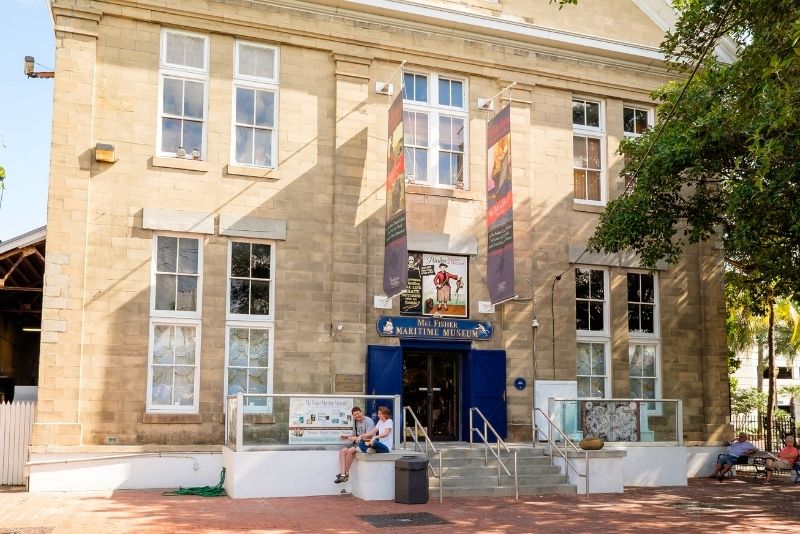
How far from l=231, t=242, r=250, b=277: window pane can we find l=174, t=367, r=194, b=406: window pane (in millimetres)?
2157

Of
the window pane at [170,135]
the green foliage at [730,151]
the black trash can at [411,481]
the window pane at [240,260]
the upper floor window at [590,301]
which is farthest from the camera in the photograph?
the upper floor window at [590,301]

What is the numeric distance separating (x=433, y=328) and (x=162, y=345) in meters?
5.57

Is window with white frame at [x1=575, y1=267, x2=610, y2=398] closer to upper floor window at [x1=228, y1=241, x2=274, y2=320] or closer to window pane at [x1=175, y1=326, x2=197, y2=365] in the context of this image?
upper floor window at [x1=228, y1=241, x2=274, y2=320]

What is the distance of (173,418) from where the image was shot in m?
16.3

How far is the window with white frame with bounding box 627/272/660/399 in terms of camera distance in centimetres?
2039

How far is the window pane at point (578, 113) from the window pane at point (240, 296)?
879 centimetres

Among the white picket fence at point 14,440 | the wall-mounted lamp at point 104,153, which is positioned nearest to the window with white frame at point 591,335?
the wall-mounted lamp at point 104,153

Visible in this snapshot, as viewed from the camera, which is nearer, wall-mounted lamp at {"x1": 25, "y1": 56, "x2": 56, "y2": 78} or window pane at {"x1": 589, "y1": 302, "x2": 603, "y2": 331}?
window pane at {"x1": 589, "y1": 302, "x2": 603, "y2": 331}

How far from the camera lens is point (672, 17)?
21203 millimetres

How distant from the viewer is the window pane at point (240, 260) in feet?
57.0

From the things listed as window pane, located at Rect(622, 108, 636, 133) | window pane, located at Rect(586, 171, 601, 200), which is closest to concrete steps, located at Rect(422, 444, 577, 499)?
window pane, located at Rect(586, 171, 601, 200)

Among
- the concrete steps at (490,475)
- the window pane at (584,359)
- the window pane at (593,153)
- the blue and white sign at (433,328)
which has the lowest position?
the concrete steps at (490,475)

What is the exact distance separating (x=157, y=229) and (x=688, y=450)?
12.9 metres

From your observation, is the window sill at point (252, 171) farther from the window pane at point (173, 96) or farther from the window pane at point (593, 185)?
the window pane at point (593, 185)
